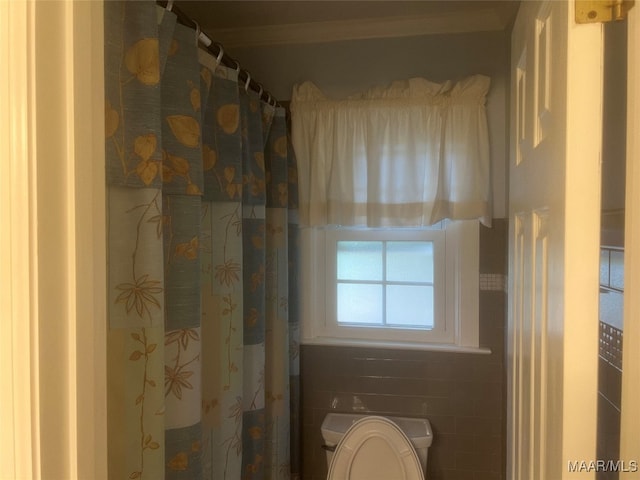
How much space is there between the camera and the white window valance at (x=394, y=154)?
1.80 m

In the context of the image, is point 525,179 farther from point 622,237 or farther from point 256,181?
point 256,181

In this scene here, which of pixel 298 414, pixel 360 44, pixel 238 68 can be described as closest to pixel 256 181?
pixel 238 68

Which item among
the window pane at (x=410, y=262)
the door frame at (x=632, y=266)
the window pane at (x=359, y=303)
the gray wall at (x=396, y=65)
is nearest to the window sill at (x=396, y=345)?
the window pane at (x=359, y=303)

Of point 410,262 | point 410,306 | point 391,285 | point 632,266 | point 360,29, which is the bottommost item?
point 410,306

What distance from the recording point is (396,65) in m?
1.91

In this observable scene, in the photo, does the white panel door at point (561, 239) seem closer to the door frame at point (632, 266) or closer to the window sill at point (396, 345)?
the door frame at point (632, 266)

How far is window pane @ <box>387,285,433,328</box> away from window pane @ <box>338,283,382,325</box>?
6 centimetres

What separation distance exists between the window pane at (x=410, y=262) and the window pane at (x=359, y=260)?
0.06m

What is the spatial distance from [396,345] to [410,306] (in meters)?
0.20

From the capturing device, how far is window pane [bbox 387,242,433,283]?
1.99 meters

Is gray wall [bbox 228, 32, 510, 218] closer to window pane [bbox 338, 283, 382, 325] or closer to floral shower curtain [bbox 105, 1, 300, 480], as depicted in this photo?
floral shower curtain [bbox 105, 1, 300, 480]

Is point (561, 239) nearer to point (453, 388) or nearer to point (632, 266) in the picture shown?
point (632, 266)

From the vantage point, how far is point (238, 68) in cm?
143

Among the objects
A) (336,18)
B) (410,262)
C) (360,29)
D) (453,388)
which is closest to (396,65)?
(360,29)
